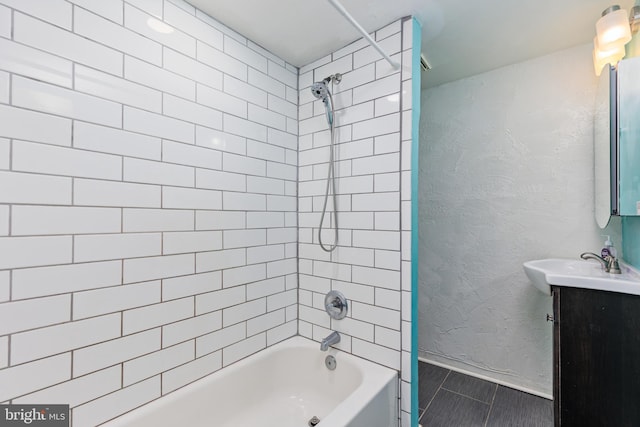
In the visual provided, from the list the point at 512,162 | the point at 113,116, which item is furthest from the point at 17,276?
the point at 512,162

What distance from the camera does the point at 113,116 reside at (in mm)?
1131

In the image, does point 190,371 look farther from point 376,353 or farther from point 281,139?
point 281,139

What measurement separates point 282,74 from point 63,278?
5.15 feet

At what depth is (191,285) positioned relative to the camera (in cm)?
136

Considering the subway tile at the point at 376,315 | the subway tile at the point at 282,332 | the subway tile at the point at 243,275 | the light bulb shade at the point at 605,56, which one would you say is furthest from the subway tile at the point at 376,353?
the light bulb shade at the point at 605,56

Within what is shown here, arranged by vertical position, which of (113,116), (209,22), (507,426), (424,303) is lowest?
(507,426)

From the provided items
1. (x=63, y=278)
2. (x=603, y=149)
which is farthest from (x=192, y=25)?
(x=603, y=149)

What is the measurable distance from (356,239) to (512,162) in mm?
1383

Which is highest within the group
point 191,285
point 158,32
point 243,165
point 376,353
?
point 158,32

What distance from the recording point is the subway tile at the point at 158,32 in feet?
3.87

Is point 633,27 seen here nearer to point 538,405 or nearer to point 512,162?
point 512,162

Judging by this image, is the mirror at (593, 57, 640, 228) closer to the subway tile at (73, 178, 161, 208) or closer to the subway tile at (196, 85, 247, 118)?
the subway tile at (196, 85, 247, 118)

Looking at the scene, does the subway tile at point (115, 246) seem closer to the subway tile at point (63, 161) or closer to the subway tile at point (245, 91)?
the subway tile at point (63, 161)

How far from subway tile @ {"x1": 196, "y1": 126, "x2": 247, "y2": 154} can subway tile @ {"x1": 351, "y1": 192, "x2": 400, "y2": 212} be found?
2.33 ft
